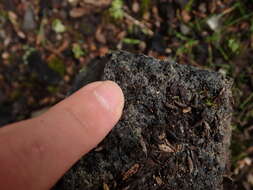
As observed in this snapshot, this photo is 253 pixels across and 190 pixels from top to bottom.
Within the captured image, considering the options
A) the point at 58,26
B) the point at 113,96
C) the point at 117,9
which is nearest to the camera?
the point at 113,96

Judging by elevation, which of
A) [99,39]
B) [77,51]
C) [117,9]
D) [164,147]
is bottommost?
[77,51]

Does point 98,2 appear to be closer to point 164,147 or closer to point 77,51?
point 77,51

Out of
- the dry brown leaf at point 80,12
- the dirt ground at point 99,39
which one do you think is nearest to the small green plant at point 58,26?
the dirt ground at point 99,39

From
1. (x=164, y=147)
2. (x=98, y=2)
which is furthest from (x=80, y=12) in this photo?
(x=164, y=147)

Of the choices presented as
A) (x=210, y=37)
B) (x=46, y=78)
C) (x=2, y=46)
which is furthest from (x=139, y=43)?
(x=2, y=46)

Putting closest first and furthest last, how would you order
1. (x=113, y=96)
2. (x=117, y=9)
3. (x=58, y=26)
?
(x=113, y=96), (x=117, y=9), (x=58, y=26)

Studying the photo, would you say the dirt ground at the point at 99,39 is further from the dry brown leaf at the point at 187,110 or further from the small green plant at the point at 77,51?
the dry brown leaf at the point at 187,110

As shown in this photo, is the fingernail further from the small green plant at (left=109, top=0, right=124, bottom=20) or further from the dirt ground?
the small green plant at (left=109, top=0, right=124, bottom=20)
